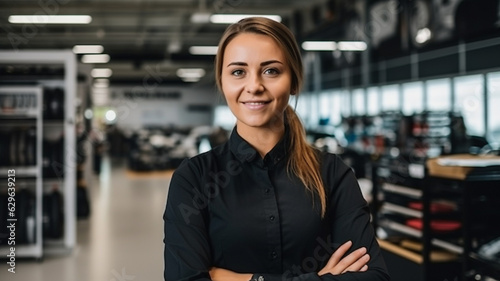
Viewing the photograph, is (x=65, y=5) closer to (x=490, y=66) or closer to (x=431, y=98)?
(x=431, y=98)

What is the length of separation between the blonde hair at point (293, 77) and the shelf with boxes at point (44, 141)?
16.4 ft

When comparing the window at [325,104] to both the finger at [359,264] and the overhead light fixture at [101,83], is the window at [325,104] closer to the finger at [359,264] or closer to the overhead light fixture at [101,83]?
the overhead light fixture at [101,83]

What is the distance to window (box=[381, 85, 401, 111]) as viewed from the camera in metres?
12.9

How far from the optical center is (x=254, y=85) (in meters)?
1.44

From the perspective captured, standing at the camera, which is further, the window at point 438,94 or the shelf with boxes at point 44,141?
the window at point 438,94

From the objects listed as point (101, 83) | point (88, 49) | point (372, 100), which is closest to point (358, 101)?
point (372, 100)

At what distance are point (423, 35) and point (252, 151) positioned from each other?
5741mm

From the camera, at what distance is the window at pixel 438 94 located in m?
10.6

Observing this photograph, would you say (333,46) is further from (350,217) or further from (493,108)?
(350,217)

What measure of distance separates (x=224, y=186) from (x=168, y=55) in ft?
59.1

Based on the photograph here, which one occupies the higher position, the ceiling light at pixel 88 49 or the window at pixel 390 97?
the ceiling light at pixel 88 49

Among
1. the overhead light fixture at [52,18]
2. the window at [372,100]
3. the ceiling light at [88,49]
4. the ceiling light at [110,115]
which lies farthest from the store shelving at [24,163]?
the ceiling light at [110,115]

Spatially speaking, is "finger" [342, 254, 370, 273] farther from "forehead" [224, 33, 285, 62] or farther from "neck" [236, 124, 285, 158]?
"forehead" [224, 33, 285, 62]

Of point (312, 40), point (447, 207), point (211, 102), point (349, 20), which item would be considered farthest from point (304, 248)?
point (211, 102)
